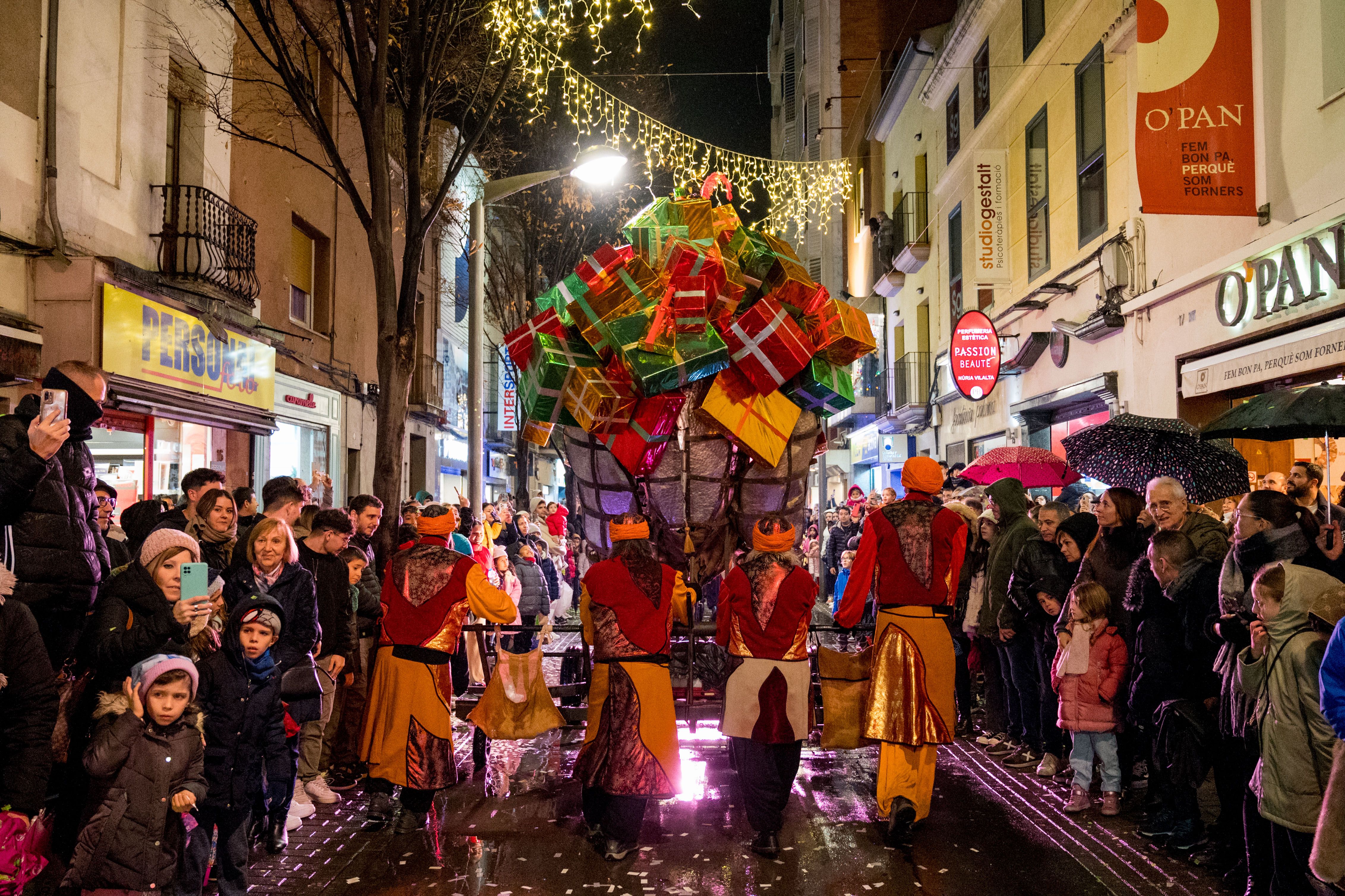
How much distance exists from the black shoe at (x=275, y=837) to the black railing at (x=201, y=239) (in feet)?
26.1

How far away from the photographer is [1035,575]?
6555 millimetres

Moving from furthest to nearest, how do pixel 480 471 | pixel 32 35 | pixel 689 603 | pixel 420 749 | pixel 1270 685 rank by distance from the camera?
pixel 480 471
pixel 32 35
pixel 689 603
pixel 420 749
pixel 1270 685

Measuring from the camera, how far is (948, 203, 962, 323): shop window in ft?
59.6

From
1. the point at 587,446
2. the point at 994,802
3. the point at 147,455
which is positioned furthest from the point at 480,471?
the point at 994,802

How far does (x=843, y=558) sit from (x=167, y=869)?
31.6 feet

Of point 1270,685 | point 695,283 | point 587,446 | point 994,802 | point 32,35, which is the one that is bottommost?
point 994,802

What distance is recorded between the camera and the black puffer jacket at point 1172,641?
5.06m

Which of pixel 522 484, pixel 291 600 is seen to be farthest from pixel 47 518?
pixel 522 484

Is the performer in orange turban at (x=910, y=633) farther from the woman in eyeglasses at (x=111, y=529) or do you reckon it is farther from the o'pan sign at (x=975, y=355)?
the o'pan sign at (x=975, y=355)

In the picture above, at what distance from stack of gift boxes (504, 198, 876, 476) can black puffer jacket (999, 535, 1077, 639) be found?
5.72ft

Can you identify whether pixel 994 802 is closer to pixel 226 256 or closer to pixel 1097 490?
pixel 1097 490

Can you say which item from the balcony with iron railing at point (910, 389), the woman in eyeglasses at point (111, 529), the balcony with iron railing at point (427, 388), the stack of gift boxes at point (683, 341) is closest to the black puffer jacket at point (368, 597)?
the woman in eyeglasses at point (111, 529)

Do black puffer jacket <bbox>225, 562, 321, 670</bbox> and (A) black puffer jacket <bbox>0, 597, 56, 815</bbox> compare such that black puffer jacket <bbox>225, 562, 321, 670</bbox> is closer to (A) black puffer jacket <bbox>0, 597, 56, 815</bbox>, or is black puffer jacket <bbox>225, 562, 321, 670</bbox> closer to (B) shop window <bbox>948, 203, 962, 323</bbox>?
(A) black puffer jacket <bbox>0, 597, 56, 815</bbox>

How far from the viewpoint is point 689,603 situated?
227 inches
